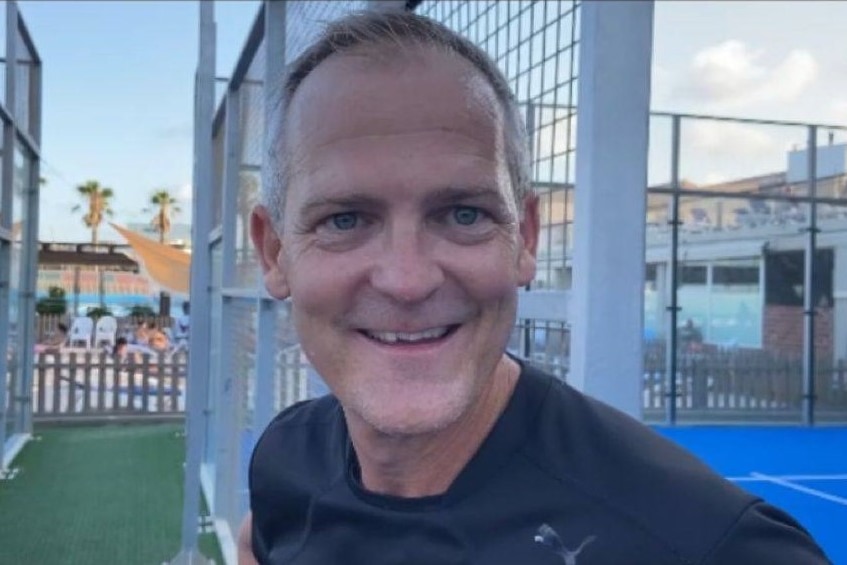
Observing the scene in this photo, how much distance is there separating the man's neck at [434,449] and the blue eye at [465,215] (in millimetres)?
246

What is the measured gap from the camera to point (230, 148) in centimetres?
704

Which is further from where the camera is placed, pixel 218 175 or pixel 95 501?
pixel 218 175

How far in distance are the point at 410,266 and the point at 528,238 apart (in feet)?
0.93

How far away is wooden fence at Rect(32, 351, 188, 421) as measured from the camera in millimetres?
14070

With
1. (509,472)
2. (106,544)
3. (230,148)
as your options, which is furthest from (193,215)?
(509,472)

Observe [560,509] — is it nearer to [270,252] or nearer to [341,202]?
[341,202]

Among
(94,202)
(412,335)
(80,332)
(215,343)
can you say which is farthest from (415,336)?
(94,202)

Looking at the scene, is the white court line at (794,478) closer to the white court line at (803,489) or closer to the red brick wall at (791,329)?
the white court line at (803,489)

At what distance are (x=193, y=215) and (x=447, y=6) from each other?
2480mm

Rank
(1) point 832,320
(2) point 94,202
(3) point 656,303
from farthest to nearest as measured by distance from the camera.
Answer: (2) point 94,202, (3) point 656,303, (1) point 832,320

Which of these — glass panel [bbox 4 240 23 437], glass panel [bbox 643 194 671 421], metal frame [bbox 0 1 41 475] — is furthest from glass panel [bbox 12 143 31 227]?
glass panel [bbox 643 194 671 421]

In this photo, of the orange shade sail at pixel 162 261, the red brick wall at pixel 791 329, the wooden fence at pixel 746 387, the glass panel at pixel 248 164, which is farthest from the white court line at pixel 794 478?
the orange shade sail at pixel 162 261

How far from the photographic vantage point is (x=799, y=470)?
195 cm

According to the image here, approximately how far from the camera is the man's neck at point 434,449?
1.51 m
